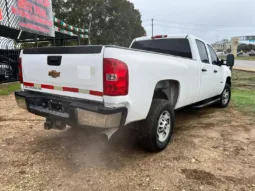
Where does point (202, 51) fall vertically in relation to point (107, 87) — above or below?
above

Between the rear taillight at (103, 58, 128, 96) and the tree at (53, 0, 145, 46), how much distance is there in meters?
34.9

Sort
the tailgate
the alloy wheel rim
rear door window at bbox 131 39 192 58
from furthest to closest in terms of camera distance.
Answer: rear door window at bbox 131 39 192 58 → the alloy wheel rim → the tailgate

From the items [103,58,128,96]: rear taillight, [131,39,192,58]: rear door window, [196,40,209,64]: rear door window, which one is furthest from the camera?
[196,40,209,64]: rear door window

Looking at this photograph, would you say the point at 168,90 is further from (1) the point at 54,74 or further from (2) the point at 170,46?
(1) the point at 54,74

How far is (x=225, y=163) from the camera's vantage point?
10.9ft

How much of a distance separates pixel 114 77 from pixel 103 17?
3697cm

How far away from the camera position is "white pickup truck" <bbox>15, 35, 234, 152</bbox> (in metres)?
2.77

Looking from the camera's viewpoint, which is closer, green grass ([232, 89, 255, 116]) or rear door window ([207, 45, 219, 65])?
rear door window ([207, 45, 219, 65])

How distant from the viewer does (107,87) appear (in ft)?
9.09

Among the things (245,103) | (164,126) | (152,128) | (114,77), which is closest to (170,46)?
(164,126)

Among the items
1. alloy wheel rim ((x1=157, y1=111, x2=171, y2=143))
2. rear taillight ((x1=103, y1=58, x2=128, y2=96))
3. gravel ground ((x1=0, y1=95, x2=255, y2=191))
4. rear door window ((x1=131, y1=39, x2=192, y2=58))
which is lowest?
gravel ground ((x1=0, y1=95, x2=255, y2=191))

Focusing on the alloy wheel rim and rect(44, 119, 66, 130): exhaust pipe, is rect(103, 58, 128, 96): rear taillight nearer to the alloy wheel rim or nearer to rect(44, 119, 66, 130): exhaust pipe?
rect(44, 119, 66, 130): exhaust pipe

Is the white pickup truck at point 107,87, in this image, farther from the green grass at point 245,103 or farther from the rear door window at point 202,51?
the green grass at point 245,103

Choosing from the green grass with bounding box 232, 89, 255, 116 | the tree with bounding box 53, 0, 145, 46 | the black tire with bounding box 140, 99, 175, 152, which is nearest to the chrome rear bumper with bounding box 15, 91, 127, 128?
the black tire with bounding box 140, 99, 175, 152
